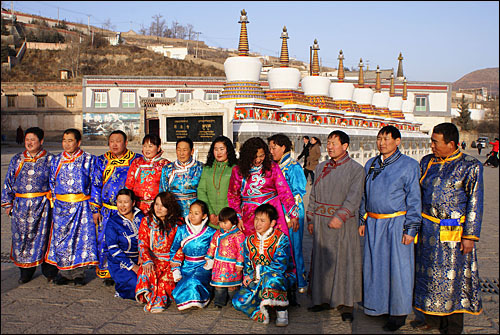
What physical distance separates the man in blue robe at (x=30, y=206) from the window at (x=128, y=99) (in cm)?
3362

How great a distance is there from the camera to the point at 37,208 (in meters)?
5.53

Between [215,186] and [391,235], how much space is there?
1956 millimetres

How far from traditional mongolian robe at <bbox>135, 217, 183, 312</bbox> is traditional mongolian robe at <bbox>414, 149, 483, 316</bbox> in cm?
243

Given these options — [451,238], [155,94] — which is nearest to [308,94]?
[451,238]

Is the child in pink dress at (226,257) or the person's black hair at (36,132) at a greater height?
the person's black hair at (36,132)

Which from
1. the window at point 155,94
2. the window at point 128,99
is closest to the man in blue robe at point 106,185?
the window at point 128,99

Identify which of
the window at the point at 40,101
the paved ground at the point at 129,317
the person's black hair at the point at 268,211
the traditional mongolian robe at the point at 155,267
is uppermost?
the window at the point at 40,101

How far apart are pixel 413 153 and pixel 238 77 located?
1632 centimetres

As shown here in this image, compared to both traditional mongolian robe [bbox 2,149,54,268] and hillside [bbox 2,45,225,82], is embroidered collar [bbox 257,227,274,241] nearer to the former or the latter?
traditional mongolian robe [bbox 2,149,54,268]

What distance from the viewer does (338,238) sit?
175 inches

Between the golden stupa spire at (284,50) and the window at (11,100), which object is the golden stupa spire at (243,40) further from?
the window at (11,100)

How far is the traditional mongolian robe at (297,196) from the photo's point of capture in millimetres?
5180

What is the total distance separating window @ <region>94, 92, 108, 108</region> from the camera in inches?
1510

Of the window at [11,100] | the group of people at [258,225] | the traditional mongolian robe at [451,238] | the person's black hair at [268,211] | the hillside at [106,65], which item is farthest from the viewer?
the hillside at [106,65]
